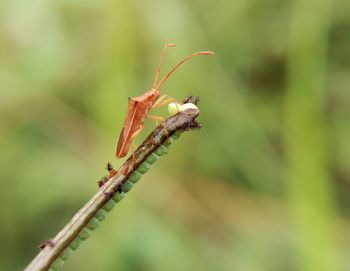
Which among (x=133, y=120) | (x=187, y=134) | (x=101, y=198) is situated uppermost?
(x=187, y=134)

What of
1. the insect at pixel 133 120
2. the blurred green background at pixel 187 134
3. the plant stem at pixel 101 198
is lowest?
the plant stem at pixel 101 198

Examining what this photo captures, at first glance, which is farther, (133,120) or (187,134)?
(187,134)

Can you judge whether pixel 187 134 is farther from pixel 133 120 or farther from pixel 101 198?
pixel 101 198

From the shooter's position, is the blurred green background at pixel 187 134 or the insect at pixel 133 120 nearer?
the insect at pixel 133 120

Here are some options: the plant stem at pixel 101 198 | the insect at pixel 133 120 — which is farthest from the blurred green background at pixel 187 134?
the plant stem at pixel 101 198

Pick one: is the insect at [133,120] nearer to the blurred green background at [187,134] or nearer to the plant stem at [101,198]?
the plant stem at [101,198]

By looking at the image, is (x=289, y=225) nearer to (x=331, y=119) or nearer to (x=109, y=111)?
(x=331, y=119)

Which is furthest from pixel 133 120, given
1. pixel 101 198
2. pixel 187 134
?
pixel 187 134

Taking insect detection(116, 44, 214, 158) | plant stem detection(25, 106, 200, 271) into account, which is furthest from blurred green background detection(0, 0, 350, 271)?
plant stem detection(25, 106, 200, 271)

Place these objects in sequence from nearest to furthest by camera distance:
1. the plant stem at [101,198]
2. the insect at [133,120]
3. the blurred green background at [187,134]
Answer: the plant stem at [101,198] → the insect at [133,120] → the blurred green background at [187,134]

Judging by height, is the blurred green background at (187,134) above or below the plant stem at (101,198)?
above
